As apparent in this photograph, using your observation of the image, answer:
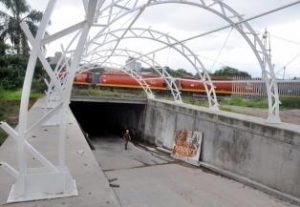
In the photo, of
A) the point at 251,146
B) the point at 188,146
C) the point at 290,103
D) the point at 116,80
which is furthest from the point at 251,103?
the point at 116,80

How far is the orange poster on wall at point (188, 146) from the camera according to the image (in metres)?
15.7

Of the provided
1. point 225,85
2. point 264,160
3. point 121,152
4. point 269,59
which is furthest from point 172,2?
point 225,85

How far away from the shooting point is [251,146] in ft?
40.2

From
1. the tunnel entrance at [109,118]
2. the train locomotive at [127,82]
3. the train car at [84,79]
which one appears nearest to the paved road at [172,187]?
the tunnel entrance at [109,118]

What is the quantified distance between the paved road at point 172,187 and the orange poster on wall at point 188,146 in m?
0.49

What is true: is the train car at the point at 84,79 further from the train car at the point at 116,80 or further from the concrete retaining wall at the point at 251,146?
Answer: the concrete retaining wall at the point at 251,146

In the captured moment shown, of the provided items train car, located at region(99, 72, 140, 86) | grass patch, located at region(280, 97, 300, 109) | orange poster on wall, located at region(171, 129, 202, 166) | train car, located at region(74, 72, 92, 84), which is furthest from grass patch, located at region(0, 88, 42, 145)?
grass patch, located at region(280, 97, 300, 109)

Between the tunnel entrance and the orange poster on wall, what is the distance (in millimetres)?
8057

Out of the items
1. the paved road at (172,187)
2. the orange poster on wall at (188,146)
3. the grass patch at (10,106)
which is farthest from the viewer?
the orange poster on wall at (188,146)

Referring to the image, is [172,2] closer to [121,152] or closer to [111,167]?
[111,167]

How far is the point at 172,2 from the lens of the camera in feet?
37.3

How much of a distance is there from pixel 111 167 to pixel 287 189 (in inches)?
304

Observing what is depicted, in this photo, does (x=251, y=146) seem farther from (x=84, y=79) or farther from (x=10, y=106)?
(x=84, y=79)

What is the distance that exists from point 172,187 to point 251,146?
3.15 meters
